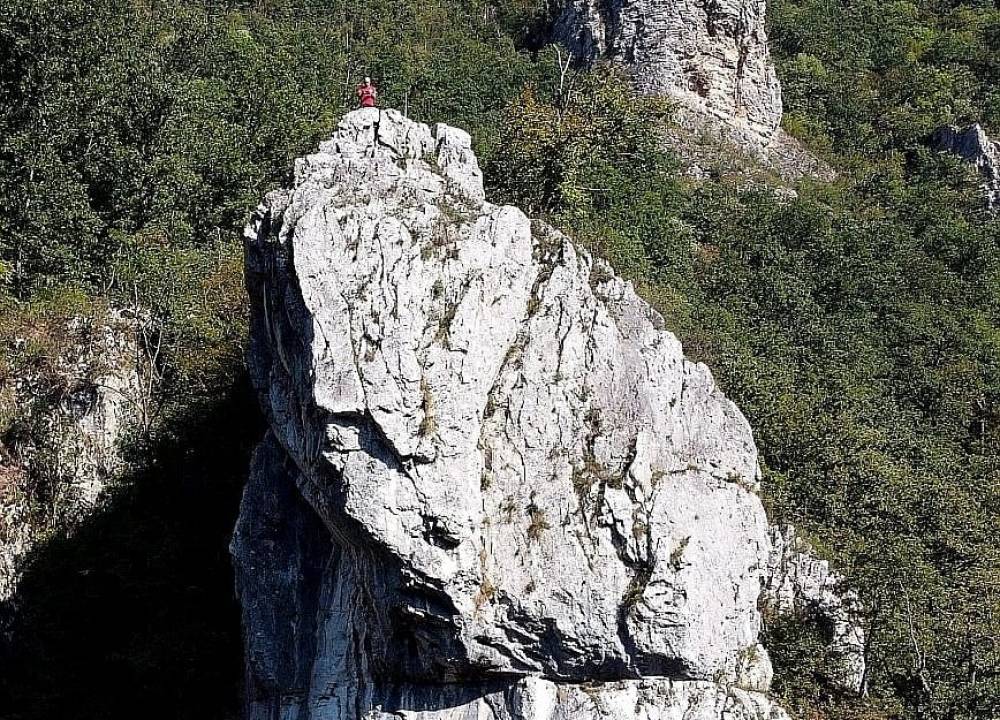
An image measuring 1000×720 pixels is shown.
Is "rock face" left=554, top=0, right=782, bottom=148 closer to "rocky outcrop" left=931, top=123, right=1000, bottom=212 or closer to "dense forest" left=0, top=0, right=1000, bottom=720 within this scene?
"dense forest" left=0, top=0, right=1000, bottom=720

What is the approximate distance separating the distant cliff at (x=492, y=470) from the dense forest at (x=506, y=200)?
158 inches

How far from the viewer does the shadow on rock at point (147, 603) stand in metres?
20.9

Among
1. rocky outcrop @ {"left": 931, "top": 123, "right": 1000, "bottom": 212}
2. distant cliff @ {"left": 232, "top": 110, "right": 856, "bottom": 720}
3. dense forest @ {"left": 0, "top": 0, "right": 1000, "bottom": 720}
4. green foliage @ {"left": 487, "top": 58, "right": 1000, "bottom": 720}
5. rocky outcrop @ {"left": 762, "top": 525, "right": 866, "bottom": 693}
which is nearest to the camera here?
distant cliff @ {"left": 232, "top": 110, "right": 856, "bottom": 720}

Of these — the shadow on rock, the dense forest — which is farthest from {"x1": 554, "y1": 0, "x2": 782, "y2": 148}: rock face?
the shadow on rock

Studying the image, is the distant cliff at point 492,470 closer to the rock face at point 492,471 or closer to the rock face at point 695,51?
the rock face at point 492,471

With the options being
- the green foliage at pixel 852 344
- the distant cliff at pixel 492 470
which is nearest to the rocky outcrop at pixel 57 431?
the distant cliff at pixel 492 470

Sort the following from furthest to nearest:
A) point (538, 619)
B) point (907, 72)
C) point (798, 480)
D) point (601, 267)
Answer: point (907, 72) < point (798, 480) < point (601, 267) < point (538, 619)

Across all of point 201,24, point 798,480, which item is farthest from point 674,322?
point 201,24

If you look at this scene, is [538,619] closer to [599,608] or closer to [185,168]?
[599,608]

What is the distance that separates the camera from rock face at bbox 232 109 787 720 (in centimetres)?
1302

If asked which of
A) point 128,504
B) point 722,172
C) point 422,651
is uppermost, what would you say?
point 722,172

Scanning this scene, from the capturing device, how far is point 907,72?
51.0m

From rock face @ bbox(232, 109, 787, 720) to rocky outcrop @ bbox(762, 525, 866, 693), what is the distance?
236cm

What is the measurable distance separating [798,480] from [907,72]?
1387 inches
